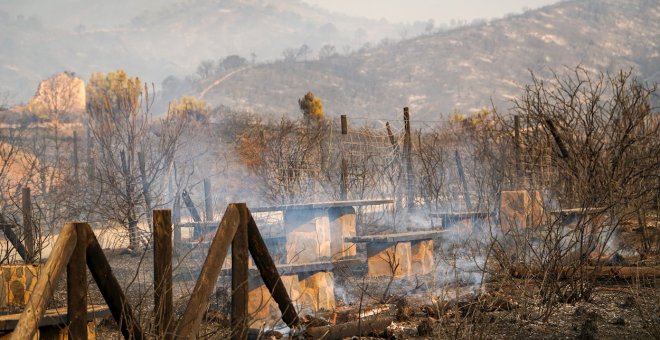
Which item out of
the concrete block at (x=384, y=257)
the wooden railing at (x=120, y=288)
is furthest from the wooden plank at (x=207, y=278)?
the concrete block at (x=384, y=257)

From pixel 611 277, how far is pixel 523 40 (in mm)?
120804

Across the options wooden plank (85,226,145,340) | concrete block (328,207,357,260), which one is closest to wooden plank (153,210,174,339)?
wooden plank (85,226,145,340)

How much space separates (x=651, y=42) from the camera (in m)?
124

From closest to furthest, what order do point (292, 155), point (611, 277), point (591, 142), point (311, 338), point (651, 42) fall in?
point (311, 338) < point (611, 277) < point (591, 142) < point (292, 155) < point (651, 42)

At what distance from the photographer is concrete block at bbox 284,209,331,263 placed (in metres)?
11.0

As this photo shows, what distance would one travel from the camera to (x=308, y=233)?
1105 cm

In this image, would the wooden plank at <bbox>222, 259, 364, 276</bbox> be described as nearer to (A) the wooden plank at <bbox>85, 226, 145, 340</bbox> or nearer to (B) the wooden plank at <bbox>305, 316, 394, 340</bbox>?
(B) the wooden plank at <bbox>305, 316, 394, 340</bbox>

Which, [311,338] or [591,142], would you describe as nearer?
[311,338]

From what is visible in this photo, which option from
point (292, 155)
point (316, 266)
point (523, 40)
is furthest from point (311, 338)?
point (523, 40)

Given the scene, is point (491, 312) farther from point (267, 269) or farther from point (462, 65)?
point (462, 65)

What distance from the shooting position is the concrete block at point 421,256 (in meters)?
12.4

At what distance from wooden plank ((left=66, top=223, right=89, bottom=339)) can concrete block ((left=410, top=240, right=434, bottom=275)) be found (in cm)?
760

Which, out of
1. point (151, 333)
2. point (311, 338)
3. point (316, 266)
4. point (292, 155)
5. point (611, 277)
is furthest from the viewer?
point (292, 155)

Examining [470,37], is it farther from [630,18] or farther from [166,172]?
[166,172]
